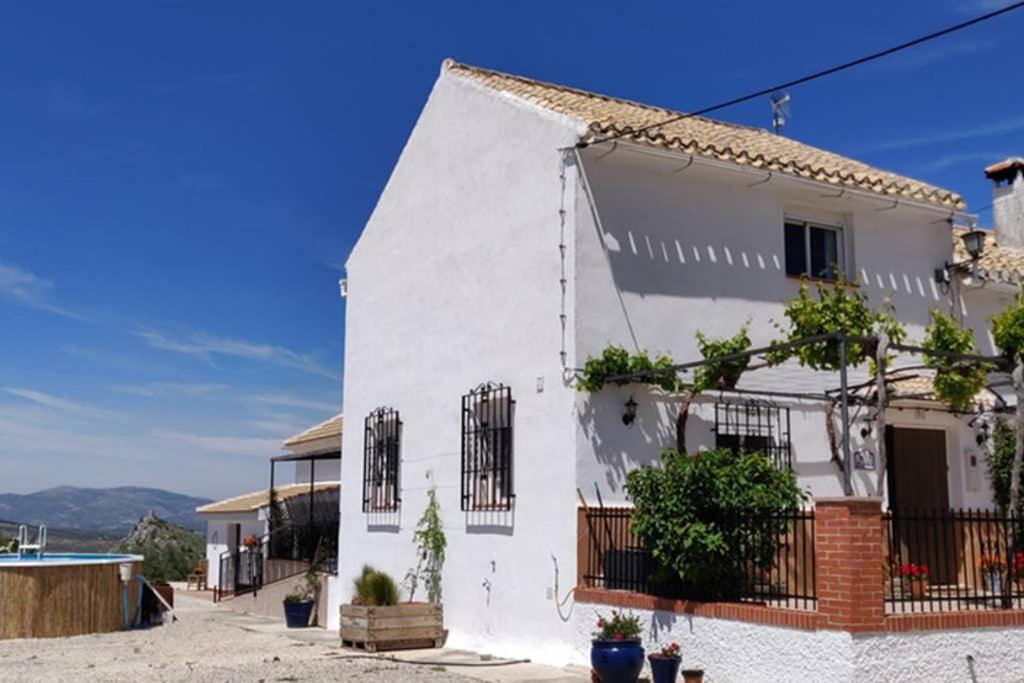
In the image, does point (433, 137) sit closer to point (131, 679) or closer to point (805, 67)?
point (805, 67)

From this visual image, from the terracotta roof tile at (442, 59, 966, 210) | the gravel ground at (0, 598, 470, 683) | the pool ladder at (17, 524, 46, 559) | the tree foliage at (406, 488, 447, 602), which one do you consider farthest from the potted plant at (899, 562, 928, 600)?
the pool ladder at (17, 524, 46, 559)

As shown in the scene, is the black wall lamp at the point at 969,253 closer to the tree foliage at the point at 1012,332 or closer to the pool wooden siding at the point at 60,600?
the tree foliage at the point at 1012,332

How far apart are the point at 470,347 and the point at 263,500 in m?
18.4

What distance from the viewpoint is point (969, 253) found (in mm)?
16438

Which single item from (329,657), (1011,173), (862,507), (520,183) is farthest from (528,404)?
→ (1011,173)

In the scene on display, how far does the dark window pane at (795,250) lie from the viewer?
1521cm

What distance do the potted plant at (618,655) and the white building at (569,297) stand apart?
5.55 feet

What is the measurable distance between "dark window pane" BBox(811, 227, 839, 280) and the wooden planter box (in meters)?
7.28

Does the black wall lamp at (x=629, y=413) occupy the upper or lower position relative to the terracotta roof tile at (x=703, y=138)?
lower

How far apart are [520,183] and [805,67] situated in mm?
4362

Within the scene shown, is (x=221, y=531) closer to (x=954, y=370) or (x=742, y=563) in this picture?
(x=742, y=563)

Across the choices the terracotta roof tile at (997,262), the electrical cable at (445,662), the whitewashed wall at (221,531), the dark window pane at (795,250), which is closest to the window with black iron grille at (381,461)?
the electrical cable at (445,662)

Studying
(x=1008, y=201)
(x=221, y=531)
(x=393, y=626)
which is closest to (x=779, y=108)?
(x=1008, y=201)

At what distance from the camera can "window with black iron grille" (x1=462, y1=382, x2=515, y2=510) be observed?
14219 mm
